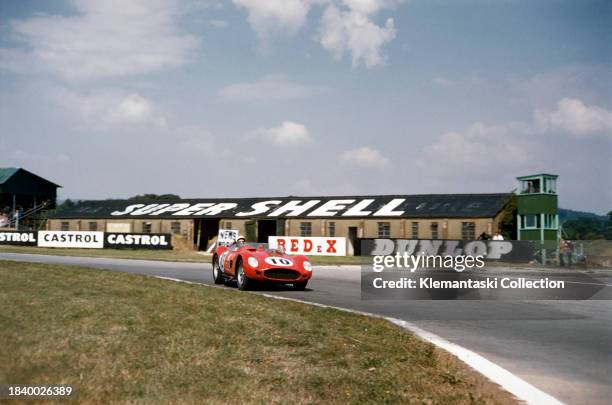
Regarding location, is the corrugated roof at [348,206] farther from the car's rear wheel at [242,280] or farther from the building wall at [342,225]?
the car's rear wheel at [242,280]

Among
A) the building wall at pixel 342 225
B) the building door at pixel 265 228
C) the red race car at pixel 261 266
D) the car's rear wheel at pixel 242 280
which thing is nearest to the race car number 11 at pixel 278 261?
the red race car at pixel 261 266

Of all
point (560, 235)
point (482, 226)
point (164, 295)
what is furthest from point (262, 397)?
point (482, 226)

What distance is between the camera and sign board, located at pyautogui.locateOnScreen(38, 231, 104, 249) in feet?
146

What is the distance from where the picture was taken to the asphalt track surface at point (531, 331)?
6340mm

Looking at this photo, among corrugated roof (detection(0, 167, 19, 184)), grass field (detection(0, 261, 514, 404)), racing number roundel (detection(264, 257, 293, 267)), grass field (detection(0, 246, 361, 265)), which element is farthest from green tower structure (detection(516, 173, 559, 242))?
corrugated roof (detection(0, 167, 19, 184))

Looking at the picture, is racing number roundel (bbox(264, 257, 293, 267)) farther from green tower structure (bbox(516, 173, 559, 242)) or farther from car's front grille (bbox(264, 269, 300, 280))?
green tower structure (bbox(516, 173, 559, 242))

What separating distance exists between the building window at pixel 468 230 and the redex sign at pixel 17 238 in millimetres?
31367

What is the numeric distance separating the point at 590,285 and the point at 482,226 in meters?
25.4

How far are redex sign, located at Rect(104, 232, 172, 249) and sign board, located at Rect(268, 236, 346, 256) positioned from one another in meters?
9.18

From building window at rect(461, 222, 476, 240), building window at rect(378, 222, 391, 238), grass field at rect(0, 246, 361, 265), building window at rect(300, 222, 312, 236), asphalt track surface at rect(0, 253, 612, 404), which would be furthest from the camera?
building window at rect(300, 222, 312, 236)

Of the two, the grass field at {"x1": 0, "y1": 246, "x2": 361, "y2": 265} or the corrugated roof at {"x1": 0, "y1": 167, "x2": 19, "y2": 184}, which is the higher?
the corrugated roof at {"x1": 0, "y1": 167, "x2": 19, "y2": 184}

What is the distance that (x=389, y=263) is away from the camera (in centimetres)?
2969

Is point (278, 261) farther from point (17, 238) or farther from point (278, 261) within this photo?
point (17, 238)

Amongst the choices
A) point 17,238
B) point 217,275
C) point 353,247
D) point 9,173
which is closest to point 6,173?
point 9,173
